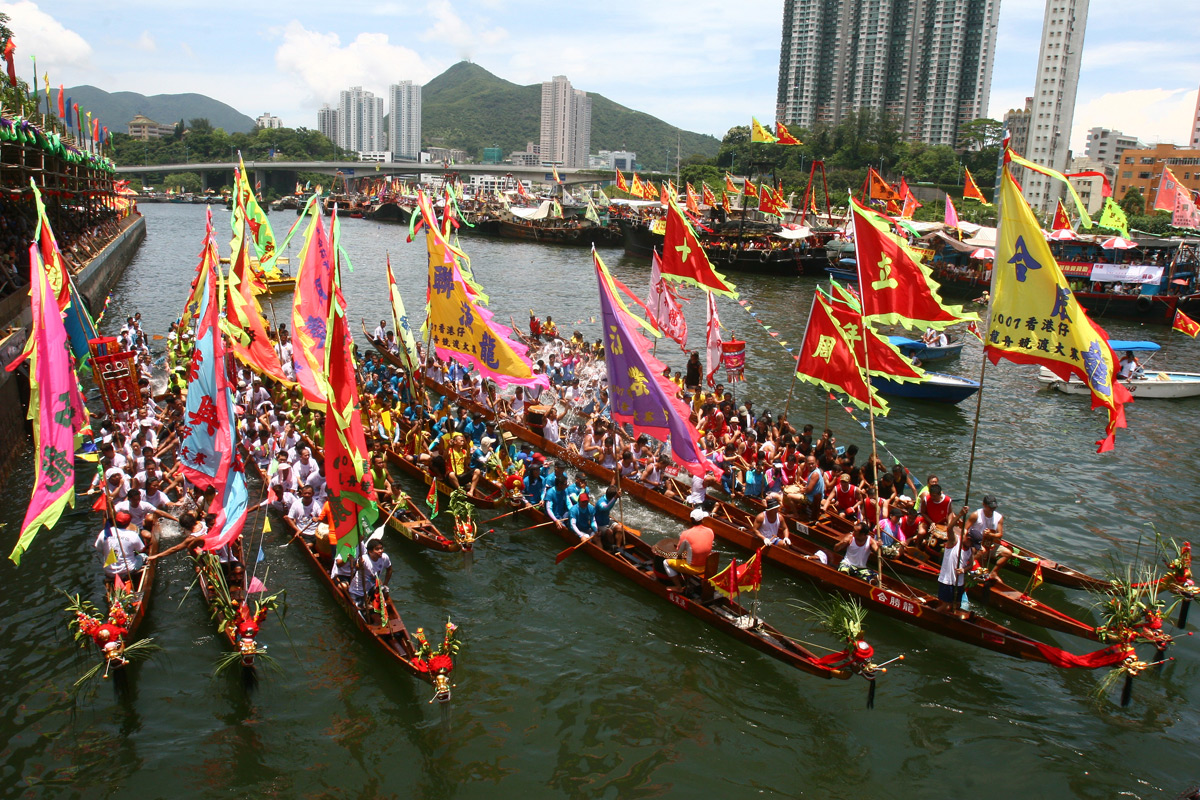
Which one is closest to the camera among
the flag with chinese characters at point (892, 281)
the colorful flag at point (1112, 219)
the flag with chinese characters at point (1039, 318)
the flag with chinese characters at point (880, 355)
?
the flag with chinese characters at point (1039, 318)

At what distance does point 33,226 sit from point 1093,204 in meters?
123

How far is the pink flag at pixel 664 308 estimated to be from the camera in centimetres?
2511

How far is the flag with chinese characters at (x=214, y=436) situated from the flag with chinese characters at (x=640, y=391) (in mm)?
6116

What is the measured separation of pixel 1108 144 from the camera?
143 meters

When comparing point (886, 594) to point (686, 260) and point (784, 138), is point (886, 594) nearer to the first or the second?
point (686, 260)

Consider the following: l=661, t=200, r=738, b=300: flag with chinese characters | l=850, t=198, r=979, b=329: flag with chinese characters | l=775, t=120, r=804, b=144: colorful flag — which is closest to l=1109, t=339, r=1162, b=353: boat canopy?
l=661, t=200, r=738, b=300: flag with chinese characters

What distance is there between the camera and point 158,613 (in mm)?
14352

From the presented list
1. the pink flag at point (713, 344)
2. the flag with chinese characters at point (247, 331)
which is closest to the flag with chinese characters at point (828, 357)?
the pink flag at point (713, 344)

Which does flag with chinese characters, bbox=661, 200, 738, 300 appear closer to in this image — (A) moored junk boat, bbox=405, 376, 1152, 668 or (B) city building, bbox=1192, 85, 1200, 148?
(A) moored junk boat, bbox=405, 376, 1152, 668

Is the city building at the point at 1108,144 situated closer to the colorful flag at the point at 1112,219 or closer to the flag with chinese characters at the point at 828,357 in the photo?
the colorful flag at the point at 1112,219

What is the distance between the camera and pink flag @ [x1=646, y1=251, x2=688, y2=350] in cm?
2511

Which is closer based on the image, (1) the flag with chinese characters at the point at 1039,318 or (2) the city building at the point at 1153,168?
(1) the flag with chinese characters at the point at 1039,318

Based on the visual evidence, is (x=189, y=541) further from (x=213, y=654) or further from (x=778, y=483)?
(x=778, y=483)

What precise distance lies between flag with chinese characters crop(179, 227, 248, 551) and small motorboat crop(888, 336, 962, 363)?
2775cm
